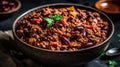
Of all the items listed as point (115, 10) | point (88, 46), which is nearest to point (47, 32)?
point (88, 46)

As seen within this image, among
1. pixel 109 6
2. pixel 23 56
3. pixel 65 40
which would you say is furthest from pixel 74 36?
pixel 109 6

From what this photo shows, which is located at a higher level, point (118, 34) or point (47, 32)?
point (47, 32)

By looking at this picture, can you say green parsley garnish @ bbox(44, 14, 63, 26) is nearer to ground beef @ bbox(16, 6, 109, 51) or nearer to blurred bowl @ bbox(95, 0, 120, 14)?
ground beef @ bbox(16, 6, 109, 51)

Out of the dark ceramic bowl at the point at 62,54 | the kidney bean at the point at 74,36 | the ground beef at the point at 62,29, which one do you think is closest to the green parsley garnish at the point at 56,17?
the ground beef at the point at 62,29

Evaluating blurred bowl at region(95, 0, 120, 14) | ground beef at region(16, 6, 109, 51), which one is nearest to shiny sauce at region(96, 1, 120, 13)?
blurred bowl at region(95, 0, 120, 14)

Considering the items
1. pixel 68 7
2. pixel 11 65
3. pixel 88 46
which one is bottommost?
pixel 11 65

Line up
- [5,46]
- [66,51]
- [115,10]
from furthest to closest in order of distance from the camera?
[115,10], [5,46], [66,51]

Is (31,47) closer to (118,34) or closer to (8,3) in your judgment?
(118,34)
